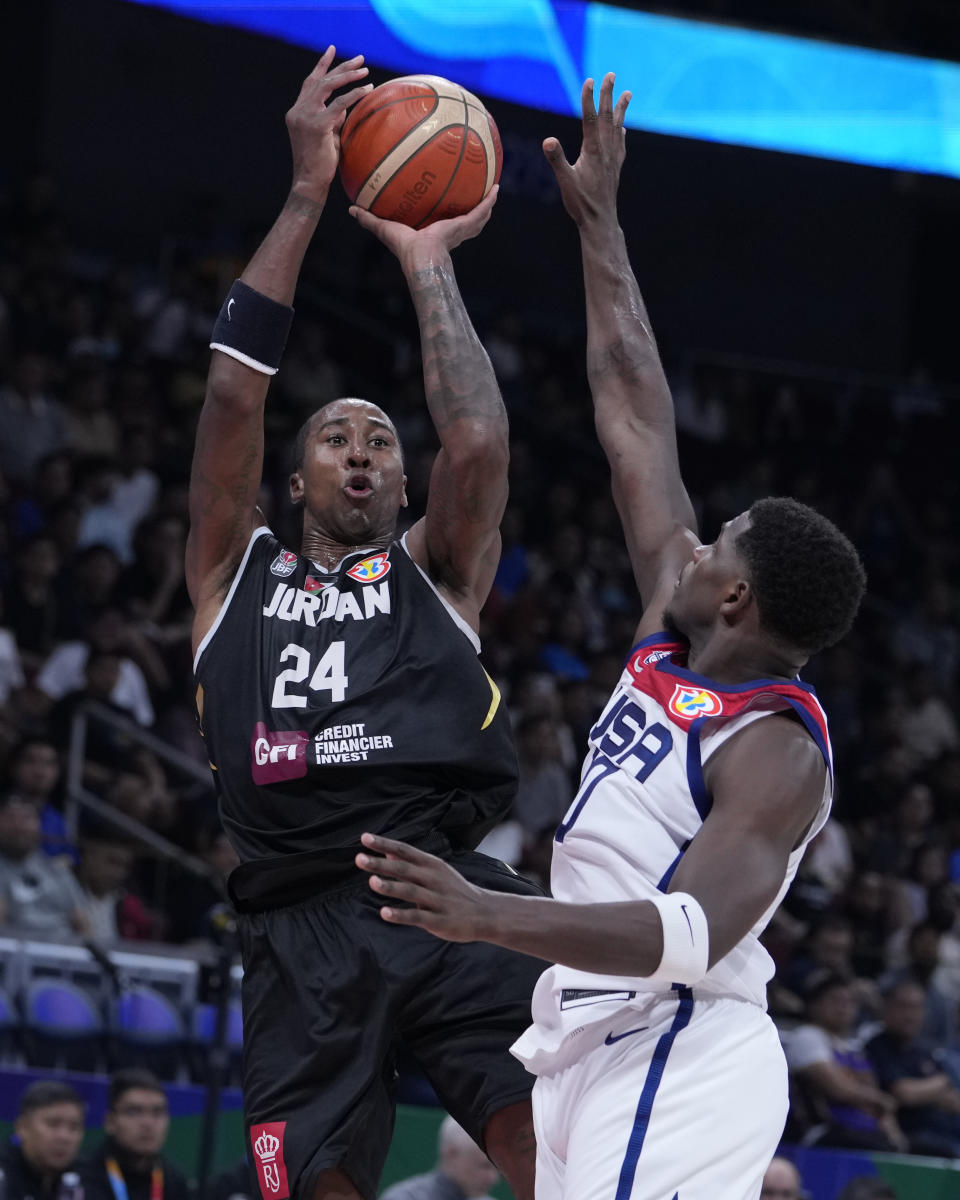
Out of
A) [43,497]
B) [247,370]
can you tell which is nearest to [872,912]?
[43,497]

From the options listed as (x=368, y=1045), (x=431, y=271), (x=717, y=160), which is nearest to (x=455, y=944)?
(x=368, y=1045)

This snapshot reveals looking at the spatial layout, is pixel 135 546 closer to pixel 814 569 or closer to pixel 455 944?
pixel 455 944

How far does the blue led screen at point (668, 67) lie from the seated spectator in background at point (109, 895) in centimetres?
597

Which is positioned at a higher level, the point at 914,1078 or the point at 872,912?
the point at 872,912

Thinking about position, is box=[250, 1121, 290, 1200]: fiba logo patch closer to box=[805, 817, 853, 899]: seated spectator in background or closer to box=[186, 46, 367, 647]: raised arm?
box=[186, 46, 367, 647]: raised arm

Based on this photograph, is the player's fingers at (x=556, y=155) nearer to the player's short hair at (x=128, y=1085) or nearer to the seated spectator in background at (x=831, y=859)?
the player's short hair at (x=128, y=1085)

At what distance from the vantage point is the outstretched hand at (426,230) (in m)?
4.18

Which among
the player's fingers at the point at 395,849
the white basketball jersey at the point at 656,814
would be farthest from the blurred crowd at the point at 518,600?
the player's fingers at the point at 395,849

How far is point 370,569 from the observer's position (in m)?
4.03

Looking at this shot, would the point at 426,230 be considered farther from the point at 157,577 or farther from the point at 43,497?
the point at 43,497

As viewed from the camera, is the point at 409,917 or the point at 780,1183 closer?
the point at 409,917

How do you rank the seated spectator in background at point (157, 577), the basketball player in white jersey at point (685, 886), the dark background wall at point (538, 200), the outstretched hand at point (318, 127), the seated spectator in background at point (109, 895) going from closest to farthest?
1. the basketball player in white jersey at point (685, 886)
2. the outstretched hand at point (318, 127)
3. the seated spectator in background at point (109, 895)
4. the seated spectator in background at point (157, 577)
5. the dark background wall at point (538, 200)

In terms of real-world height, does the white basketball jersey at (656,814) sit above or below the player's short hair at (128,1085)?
above

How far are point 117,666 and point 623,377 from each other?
5152mm
